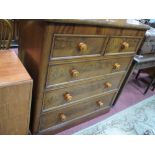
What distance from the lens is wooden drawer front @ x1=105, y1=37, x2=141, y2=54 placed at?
4.14ft

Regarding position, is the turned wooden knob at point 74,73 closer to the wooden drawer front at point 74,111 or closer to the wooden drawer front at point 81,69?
the wooden drawer front at point 81,69

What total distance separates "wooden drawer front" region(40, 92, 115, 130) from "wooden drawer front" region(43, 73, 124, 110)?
9 cm

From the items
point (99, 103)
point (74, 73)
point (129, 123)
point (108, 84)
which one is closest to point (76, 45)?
point (74, 73)

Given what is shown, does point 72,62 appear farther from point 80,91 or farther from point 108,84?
point 108,84

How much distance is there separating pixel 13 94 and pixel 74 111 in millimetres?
740

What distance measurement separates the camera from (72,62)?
1128 millimetres

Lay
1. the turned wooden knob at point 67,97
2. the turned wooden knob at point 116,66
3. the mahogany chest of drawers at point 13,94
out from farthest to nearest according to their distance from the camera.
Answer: the turned wooden knob at point 116,66, the turned wooden knob at point 67,97, the mahogany chest of drawers at point 13,94

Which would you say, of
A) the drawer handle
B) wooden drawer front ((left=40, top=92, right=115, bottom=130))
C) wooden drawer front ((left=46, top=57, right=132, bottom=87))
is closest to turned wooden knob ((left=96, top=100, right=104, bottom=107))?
wooden drawer front ((left=40, top=92, right=115, bottom=130))

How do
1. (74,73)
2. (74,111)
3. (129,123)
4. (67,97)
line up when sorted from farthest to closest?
(129,123) < (74,111) < (67,97) < (74,73)

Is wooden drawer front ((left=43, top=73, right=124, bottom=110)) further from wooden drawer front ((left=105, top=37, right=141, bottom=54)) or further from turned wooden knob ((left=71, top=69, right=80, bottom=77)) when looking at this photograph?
wooden drawer front ((left=105, top=37, right=141, bottom=54))

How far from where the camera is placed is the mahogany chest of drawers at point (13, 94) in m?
0.89

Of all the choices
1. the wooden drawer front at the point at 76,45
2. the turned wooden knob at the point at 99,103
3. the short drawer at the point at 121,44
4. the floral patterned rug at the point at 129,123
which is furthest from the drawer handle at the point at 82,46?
the floral patterned rug at the point at 129,123
